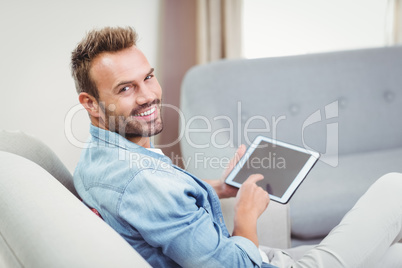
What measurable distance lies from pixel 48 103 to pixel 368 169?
110 centimetres

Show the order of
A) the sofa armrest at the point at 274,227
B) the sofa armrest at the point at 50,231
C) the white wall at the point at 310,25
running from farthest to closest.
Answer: the white wall at the point at 310,25, the sofa armrest at the point at 274,227, the sofa armrest at the point at 50,231

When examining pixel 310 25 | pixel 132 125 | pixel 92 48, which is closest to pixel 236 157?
pixel 132 125

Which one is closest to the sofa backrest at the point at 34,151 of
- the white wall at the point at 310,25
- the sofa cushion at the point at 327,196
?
the sofa cushion at the point at 327,196

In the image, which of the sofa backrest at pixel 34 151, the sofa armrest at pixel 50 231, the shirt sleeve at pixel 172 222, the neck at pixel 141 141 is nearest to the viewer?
the sofa armrest at pixel 50 231

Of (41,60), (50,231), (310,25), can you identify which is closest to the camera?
(50,231)

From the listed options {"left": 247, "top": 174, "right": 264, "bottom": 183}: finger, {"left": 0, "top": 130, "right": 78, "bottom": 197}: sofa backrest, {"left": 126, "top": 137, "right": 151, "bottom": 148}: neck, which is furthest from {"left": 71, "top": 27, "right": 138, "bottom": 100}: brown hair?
{"left": 247, "top": 174, "right": 264, "bottom": 183}: finger

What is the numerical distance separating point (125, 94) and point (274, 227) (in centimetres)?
62

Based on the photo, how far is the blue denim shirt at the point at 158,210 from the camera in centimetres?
73

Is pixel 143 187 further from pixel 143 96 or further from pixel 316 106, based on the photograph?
pixel 316 106

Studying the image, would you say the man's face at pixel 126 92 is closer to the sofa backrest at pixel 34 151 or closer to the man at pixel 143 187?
the man at pixel 143 187

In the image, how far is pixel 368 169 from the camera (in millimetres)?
1455

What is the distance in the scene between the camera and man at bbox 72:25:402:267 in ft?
2.41

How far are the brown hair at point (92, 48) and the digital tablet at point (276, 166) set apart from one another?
40 cm

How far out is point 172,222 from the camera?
729 mm
